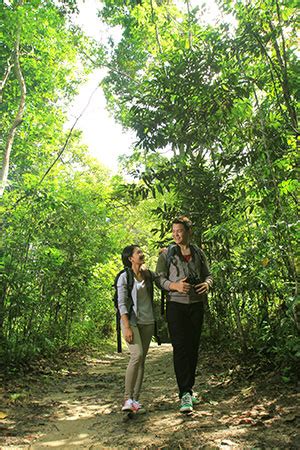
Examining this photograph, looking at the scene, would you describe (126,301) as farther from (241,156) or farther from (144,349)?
(241,156)

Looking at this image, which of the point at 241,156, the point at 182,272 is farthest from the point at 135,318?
the point at 241,156

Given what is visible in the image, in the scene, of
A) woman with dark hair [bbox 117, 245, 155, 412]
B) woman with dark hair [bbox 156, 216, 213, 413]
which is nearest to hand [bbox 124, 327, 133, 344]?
woman with dark hair [bbox 117, 245, 155, 412]

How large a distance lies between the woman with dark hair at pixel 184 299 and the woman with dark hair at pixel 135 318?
0.23m

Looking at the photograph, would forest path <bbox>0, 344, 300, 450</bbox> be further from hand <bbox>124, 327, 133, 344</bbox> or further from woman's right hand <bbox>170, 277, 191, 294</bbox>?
woman's right hand <bbox>170, 277, 191, 294</bbox>

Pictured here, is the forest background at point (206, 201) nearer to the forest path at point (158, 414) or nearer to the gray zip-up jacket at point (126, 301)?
the forest path at point (158, 414)

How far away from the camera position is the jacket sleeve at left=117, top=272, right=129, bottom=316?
149 inches

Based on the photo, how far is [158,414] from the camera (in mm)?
3771

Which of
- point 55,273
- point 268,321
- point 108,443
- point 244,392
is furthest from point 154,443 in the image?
point 55,273

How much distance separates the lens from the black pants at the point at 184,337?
3.82 meters

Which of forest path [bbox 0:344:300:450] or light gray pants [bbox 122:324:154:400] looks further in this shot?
light gray pants [bbox 122:324:154:400]

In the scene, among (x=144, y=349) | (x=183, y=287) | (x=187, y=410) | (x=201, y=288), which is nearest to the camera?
(x=187, y=410)

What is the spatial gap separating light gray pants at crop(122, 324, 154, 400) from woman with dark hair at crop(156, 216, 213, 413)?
0.30 m

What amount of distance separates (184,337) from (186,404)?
0.65 metres

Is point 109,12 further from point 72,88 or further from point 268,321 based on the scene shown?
point 268,321
